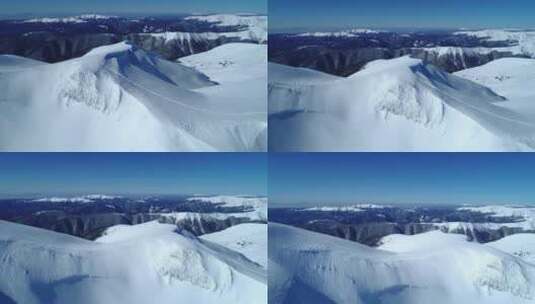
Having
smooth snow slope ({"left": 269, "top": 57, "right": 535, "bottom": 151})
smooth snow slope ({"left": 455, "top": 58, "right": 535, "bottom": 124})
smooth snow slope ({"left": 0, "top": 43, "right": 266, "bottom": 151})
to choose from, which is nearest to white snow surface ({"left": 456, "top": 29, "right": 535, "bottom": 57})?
smooth snow slope ({"left": 455, "top": 58, "right": 535, "bottom": 124})

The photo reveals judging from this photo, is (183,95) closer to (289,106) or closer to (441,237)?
(289,106)

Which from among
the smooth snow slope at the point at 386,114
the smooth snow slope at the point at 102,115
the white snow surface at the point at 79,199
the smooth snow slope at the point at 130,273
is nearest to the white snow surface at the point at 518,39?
the smooth snow slope at the point at 386,114

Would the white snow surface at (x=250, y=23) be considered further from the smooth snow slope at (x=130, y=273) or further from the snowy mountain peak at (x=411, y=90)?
the smooth snow slope at (x=130, y=273)

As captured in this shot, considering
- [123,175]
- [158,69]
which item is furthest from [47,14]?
[123,175]

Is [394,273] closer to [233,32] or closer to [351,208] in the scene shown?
[351,208]

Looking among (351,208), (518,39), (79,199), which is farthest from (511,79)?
(79,199)

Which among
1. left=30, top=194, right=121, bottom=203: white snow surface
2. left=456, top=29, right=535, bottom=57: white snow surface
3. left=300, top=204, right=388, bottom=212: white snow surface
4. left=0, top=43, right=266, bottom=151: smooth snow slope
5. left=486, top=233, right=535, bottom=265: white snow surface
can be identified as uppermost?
left=456, top=29, right=535, bottom=57: white snow surface

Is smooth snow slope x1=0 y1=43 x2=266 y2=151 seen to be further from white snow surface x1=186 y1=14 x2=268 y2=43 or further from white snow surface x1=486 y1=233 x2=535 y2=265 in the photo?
white snow surface x1=486 y1=233 x2=535 y2=265
